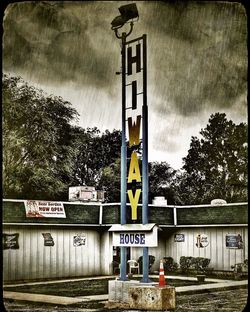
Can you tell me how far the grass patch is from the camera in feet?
40.1

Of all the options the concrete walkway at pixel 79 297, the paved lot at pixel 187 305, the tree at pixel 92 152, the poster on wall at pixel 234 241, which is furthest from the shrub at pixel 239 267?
the tree at pixel 92 152

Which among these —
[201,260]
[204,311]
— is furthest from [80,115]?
[201,260]

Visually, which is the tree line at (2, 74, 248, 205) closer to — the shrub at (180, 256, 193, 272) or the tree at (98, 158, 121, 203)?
the tree at (98, 158, 121, 203)

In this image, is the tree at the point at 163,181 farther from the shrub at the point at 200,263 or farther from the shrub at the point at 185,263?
the shrub at the point at 200,263

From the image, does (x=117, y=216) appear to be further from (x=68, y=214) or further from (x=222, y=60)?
(x=222, y=60)

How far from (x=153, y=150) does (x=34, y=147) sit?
9.76 feet

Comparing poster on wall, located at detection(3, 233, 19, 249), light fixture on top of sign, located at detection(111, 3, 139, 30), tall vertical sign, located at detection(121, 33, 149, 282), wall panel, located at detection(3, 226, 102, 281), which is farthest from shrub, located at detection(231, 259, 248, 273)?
light fixture on top of sign, located at detection(111, 3, 139, 30)

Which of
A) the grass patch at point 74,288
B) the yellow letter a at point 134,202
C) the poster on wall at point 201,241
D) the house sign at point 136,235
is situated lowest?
the grass patch at point 74,288

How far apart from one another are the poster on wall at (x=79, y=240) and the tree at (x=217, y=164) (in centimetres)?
293

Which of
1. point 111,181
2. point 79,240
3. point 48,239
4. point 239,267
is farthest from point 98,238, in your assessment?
point 239,267

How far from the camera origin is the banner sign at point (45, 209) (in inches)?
581

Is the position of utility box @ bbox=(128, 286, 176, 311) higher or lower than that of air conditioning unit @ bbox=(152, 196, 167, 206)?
lower

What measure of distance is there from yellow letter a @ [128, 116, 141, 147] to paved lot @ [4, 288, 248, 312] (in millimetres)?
2593

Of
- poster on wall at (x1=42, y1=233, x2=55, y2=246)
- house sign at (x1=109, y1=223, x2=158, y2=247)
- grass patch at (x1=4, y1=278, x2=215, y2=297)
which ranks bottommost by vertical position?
grass patch at (x1=4, y1=278, x2=215, y2=297)
